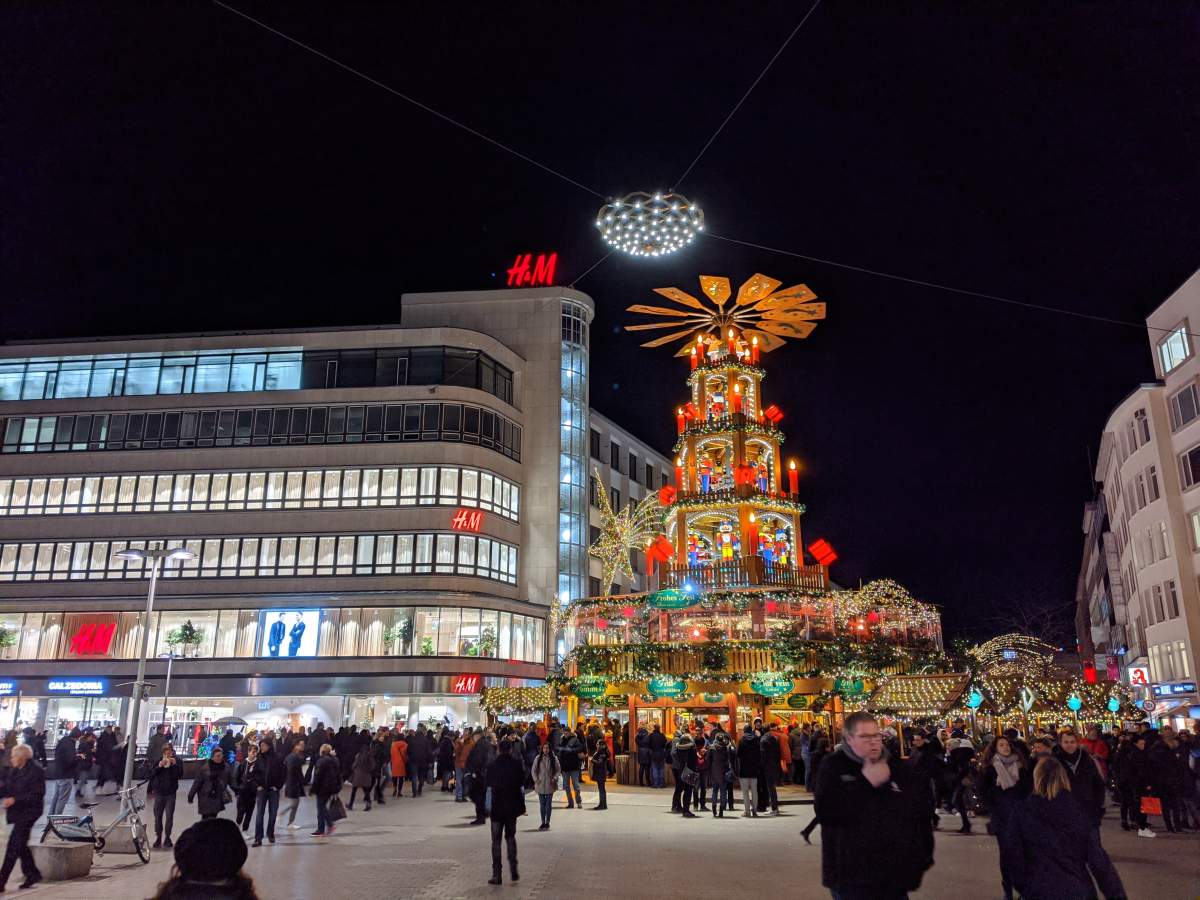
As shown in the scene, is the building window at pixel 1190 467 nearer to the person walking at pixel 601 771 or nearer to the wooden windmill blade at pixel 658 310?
the wooden windmill blade at pixel 658 310

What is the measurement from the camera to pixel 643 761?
25.5 meters

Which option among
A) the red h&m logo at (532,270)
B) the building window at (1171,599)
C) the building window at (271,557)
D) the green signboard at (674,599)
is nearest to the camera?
the green signboard at (674,599)

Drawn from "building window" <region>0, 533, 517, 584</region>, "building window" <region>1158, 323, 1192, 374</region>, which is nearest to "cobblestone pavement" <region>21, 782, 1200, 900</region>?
"building window" <region>1158, 323, 1192, 374</region>

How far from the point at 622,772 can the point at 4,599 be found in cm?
3626

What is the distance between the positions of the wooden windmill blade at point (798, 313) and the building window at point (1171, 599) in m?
19.3

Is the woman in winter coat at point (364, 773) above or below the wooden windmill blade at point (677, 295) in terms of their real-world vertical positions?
below

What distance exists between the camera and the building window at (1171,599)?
37.4m

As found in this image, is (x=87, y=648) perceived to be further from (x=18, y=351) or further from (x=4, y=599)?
(x=18, y=351)

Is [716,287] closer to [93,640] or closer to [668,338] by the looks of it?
[668,338]

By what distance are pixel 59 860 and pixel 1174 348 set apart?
41.6 meters

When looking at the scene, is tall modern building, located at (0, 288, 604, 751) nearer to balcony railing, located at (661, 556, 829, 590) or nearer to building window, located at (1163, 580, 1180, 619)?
balcony railing, located at (661, 556, 829, 590)

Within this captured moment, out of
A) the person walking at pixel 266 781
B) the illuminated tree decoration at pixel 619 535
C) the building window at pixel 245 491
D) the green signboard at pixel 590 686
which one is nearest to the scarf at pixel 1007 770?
the person walking at pixel 266 781

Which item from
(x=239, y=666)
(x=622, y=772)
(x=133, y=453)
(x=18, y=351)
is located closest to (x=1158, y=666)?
(x=622, y=772)

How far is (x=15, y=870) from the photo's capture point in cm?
1224
